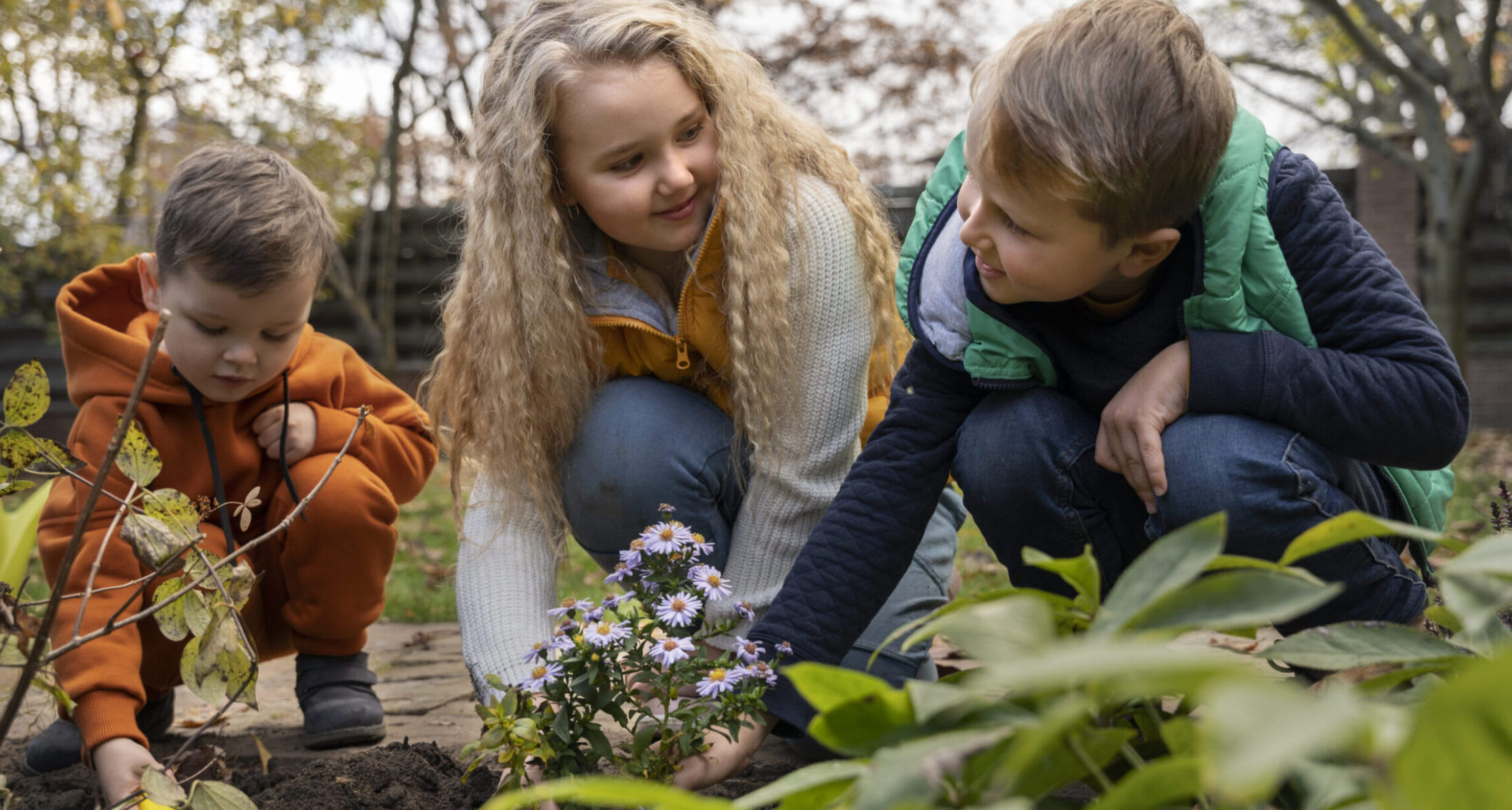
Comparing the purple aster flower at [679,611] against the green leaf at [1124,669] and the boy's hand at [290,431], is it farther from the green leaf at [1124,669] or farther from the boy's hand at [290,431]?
the boy's hand at [290,431]

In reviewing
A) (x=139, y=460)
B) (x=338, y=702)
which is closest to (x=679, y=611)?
(x=139, y=460)

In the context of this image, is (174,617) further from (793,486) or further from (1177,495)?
(1177,495)

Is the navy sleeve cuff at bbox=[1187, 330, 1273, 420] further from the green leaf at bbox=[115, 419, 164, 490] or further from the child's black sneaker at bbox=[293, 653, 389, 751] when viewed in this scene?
the child's black sneaker at bbox=[293, 653, 389, 751]

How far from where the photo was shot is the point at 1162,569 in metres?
0.68

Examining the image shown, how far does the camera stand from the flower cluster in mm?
1358

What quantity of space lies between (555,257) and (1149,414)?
1002mm

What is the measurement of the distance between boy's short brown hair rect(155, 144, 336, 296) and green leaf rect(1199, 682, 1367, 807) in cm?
193

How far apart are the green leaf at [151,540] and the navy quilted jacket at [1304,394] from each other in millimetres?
725

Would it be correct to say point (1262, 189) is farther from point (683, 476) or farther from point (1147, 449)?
point (683, 476)

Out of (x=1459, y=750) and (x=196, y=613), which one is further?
(x=196, y=613)

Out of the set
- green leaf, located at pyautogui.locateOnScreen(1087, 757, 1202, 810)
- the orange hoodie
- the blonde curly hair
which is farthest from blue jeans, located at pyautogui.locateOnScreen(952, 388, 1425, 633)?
the orange hoodie

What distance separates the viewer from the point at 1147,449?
1.59m

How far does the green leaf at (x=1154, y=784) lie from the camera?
23.2 inches

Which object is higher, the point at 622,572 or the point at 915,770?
the point at 915,770
